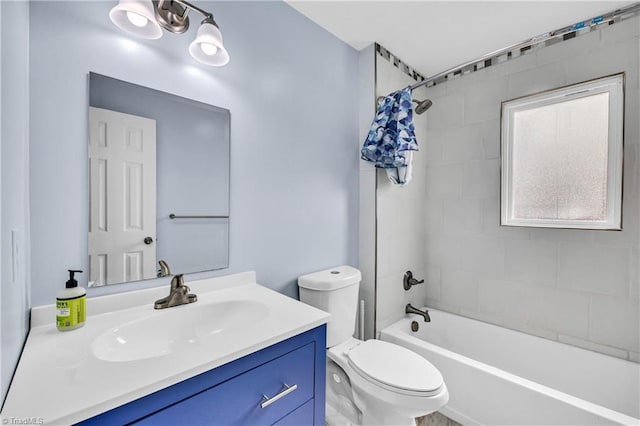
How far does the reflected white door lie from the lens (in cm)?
97

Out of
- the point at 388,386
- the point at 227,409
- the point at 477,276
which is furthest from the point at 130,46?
the point at 477,276

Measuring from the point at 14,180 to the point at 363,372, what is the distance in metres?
1.41

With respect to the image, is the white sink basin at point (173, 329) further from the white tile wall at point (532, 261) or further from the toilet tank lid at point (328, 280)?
the white tile wall at point (532, 261)

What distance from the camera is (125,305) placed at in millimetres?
1009

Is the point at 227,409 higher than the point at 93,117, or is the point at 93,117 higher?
the point at 93,117

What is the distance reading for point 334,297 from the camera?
4.96ft

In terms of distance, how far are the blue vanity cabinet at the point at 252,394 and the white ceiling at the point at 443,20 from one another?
68.6 inches

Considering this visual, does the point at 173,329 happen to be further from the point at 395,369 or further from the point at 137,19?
the point at 137,19

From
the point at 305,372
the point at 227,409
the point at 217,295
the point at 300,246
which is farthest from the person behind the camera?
the point at 300,246

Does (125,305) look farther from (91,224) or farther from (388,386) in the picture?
(388,386)

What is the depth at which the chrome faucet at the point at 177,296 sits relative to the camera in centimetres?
104

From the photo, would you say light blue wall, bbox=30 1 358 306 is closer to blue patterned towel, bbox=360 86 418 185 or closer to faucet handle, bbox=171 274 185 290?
faucet handle, bbox=171 274 185 290

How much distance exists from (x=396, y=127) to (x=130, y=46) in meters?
1.37

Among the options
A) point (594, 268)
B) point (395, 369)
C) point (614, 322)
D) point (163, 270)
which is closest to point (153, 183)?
point (163, 270)
